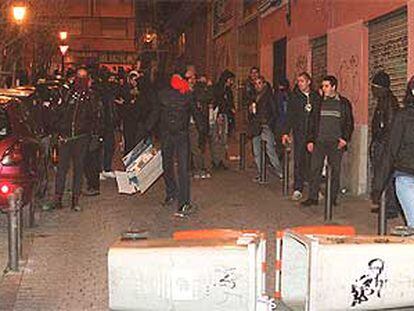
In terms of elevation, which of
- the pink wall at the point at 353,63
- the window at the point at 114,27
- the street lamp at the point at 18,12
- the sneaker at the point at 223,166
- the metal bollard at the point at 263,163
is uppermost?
the window at the point at 114,27

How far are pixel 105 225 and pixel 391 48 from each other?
5088mm

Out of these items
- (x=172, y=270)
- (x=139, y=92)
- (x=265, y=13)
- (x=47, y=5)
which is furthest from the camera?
(x=47, y=5)

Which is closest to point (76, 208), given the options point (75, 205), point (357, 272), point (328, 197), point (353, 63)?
point (75, 205)

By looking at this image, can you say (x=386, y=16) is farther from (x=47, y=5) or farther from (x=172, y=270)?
(x=47, y=5)

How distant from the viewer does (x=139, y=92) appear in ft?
53.5

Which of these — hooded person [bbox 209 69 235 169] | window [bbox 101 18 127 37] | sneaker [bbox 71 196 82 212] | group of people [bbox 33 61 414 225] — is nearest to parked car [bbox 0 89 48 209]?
group of people [bbox 33 61 414 225]

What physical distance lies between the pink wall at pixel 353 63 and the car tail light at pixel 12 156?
615cm

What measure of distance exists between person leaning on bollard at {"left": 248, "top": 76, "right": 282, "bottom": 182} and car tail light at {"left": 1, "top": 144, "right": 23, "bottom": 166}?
237 inches

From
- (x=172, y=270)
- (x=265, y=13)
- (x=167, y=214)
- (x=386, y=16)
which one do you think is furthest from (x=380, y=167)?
(x=265, y=13)

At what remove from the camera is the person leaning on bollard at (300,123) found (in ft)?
44.3

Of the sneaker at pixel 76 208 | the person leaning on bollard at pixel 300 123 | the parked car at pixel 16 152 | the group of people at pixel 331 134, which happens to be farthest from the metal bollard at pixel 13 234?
the person leaning on bollard at pixel 300 123

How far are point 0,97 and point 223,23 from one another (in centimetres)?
2239

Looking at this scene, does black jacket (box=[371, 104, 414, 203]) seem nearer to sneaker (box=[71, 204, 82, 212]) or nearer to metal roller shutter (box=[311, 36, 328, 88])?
sneaker (box=[71, 204, 82, 212])

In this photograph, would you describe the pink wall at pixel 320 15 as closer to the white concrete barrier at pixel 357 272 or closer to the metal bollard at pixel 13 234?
the metal bollard at pixel 13 234
